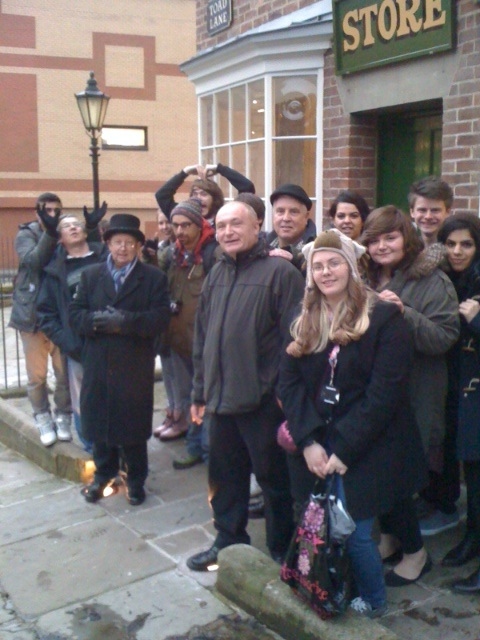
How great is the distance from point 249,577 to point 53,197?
3.47m

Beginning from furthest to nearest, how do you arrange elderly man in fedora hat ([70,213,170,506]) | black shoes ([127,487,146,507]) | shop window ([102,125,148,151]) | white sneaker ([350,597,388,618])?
1. shop window ([102,125,148,151])
2. black shoes ([127,487,146,507])
3. elderly man in fedora hat ([70,213,170,506])
4. white sneaker ([350,597,388,618])

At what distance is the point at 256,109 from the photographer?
22.4 feet

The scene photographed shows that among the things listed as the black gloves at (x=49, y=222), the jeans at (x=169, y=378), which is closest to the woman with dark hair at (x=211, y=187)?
the black gloves at (x=49, y=222)

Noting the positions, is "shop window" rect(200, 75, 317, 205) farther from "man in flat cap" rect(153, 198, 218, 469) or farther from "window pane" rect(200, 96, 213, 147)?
"man in flat cap" rect(153, 198, 218, 469)

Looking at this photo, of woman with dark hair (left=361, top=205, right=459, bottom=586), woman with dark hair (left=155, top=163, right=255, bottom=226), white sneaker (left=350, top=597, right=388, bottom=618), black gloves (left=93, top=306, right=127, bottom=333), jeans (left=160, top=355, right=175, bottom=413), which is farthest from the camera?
jeans (left=160, top=355, right=175, bottom=413)

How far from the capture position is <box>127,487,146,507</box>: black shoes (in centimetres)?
489

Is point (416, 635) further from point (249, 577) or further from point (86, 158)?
point (86, 158)

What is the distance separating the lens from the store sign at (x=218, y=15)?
25.1 feet

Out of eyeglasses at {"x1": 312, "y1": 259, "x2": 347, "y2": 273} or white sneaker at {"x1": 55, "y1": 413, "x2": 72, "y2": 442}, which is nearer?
eyeglasses at {"x1": 312, "y1": 259, "x2": 347, "y2": 273}

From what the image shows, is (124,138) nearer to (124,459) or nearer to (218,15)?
(218,15)

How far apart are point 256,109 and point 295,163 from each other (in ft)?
2.10

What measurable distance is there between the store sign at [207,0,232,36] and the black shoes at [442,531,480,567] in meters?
5.87

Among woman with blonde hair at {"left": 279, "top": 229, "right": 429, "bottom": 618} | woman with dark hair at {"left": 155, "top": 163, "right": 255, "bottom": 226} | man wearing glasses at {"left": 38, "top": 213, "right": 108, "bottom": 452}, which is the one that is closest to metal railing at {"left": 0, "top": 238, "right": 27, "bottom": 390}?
man wearing glasses at {"left": 38, "top": 213, "right": 108, "bottom": 452}

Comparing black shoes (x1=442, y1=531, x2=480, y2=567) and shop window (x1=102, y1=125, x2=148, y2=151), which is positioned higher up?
shop window (x1=102, y1=125, x2=148, y2=151)
